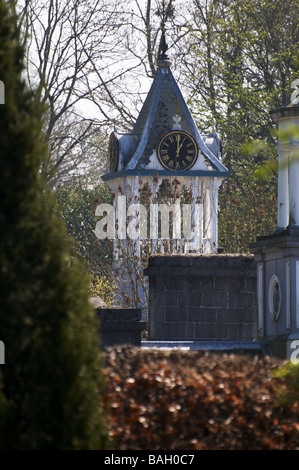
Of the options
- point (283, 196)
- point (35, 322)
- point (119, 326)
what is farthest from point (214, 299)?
point (35, 322)

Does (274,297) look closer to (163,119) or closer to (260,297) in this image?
(260,297)

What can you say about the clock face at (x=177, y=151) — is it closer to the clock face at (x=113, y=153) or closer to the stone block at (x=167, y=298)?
the clock face at (x=113, y=153)

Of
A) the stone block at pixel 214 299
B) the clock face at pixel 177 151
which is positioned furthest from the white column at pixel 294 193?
the clock face at pixel 177 151

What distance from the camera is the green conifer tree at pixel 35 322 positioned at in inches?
189

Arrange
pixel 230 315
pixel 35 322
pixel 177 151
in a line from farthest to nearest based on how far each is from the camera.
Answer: pixel 177 151
pixel 230 315
pixel 35 322

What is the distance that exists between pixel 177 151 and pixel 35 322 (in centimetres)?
1912

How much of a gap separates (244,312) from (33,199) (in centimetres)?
848

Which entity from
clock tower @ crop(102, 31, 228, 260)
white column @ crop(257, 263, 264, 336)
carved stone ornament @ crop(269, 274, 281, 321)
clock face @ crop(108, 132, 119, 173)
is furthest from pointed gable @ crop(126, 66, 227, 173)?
carved stone ornament @ crop(269, 274, 281, 321)

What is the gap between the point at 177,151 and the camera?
78.1ft

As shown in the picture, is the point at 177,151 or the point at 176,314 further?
the point at 177,151

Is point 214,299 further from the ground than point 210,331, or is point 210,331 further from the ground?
point 214,299

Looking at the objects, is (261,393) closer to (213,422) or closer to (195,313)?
(213,422)

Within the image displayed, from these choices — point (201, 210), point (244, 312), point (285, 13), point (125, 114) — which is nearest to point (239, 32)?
point (285, 13)

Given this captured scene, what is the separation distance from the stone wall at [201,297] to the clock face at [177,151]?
418 inches
